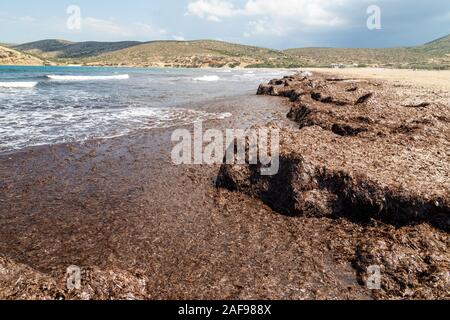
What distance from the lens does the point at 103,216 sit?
8.81 m

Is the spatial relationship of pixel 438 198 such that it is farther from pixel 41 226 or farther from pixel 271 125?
pixel 41 226

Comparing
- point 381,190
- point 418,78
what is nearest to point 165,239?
point 381,190

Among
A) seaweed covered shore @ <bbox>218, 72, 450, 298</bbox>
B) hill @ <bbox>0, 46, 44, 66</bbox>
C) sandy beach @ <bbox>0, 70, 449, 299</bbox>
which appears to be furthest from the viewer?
hill @ <bbox>0, 46, 44, 66</bbox>

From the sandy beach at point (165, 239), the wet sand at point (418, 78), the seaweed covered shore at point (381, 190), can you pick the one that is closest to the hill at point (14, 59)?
the wet sand at point (418, 78)

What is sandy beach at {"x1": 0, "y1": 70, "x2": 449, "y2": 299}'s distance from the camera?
19.5ft

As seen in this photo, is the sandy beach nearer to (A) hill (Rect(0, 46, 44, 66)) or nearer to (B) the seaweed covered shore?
(B) the seaweed covered shore

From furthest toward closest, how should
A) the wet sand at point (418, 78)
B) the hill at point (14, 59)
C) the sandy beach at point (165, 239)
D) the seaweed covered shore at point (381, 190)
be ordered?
the hill at point (14, 59)
the wet sand at point (418, 78)
the seaweed covered shore at point (381, 190)
the sandy beach at point (165, 239)

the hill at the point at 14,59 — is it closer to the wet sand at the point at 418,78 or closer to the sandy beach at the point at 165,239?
the wet sand at the point at 418,78

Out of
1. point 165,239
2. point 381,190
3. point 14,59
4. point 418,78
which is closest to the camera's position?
point 165,239

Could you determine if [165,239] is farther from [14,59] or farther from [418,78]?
[14,59]

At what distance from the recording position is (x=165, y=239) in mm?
7727

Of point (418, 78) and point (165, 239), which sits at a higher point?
point (418, 78)

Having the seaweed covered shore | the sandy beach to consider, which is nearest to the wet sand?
the seaweed covered shore

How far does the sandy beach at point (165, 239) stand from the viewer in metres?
5.94
